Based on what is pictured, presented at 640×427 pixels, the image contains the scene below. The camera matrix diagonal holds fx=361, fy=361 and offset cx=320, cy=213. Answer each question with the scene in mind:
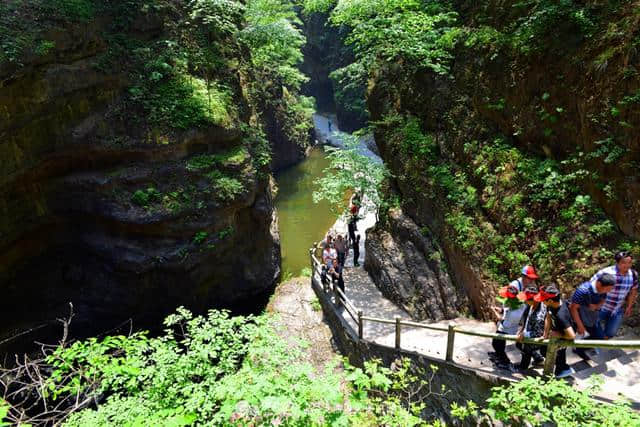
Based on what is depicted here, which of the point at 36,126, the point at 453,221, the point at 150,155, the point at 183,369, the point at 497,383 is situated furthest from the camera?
the point at 150,155

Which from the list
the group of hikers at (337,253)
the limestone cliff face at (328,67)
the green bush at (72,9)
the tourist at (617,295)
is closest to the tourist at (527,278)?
the tourist at (617,295)

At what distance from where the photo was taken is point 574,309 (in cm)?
493

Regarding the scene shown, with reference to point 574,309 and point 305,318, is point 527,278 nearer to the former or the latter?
point 574,309

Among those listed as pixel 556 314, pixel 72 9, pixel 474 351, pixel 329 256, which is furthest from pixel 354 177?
pixel 72 9

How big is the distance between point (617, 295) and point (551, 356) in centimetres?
136

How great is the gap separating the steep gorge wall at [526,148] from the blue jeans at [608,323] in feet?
4.44

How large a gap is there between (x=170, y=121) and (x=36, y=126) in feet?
11.5

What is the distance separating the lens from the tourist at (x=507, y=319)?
5.25m

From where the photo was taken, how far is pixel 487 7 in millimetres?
10336

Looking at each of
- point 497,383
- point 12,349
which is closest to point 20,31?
point 12,349

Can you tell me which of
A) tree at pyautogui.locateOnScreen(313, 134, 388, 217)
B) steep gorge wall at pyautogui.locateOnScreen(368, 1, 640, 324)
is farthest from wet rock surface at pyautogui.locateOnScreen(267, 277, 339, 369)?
steep gorge wall at pyautogui.locateOnScreen(368, 1, 640, 324)

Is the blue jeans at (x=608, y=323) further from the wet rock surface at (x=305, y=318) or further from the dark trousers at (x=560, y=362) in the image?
the wet rock surface at (x=305, y=318)

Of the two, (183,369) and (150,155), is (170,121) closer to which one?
(150,155)

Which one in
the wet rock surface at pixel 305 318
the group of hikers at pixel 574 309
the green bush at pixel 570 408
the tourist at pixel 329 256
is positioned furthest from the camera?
the tourist at pixel 329 256
